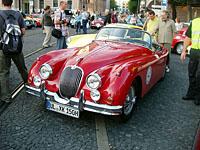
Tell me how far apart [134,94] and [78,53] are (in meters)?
1.24

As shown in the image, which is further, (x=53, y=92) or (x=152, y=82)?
(x=152, y=82)

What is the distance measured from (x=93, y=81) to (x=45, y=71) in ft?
3.08

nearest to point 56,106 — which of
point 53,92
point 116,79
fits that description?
point 53,92

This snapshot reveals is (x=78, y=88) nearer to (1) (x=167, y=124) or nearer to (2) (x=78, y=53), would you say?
(2) (x=78, y=53)

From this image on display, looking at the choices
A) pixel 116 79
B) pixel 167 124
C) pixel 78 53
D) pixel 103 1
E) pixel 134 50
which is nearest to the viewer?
pixel 116 79

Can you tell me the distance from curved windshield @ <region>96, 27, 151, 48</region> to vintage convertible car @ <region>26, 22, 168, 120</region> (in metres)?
0.66

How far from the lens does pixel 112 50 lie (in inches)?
219

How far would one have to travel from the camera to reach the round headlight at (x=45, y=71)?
4.94 meters

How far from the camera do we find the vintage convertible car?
4.43 meters

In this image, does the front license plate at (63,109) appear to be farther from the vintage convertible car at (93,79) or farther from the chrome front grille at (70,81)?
the chrome front grille at (70,81)

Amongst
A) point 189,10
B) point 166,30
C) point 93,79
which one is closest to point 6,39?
point 93,79

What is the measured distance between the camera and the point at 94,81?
14.8 feet

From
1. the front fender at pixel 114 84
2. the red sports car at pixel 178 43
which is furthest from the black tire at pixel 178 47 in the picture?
the front fender at pixel 114 84

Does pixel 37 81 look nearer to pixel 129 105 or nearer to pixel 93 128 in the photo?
pixel 93 128
